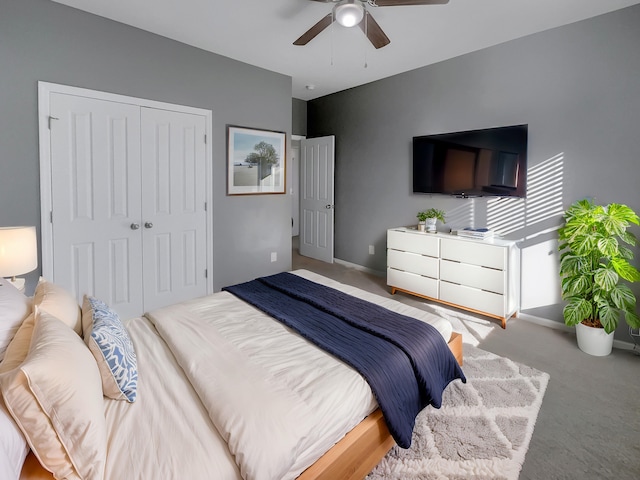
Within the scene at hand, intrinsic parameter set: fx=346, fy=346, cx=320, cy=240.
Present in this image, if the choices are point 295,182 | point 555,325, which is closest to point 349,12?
point 555,325

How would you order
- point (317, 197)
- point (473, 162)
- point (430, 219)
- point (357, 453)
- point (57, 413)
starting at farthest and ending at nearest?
1. point (317, 197)
2. point (430, 219)
3. point (473, 162)
4. point (357, 453)
5. point (57, 413)

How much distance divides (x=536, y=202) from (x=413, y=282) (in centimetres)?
146

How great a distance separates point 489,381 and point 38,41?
407cm

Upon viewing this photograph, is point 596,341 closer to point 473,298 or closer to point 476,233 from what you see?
point 473,298

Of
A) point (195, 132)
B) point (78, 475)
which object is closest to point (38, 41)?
point (195, 132)

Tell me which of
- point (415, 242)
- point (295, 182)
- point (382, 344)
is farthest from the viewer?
point (295, 182)

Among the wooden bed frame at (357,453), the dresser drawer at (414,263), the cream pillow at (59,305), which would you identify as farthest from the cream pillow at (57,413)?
the dresser drawer at (414,263)

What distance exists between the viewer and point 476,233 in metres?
3.49

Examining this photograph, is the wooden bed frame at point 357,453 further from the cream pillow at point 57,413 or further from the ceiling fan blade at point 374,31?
the ceiling fan blade at point 374,31

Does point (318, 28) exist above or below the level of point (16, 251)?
above

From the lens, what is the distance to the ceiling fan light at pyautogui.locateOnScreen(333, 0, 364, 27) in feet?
7.01

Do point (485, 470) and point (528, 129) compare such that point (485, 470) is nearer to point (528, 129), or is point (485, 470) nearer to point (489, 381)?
point (489, 381)

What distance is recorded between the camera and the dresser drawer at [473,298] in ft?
10.6

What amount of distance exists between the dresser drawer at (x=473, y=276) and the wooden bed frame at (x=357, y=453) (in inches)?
84.2
